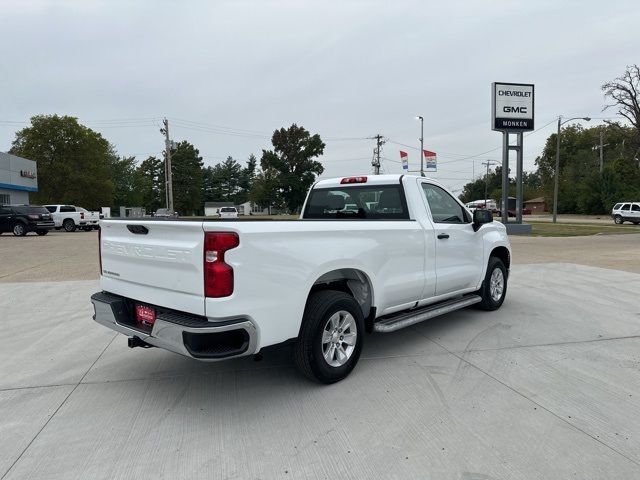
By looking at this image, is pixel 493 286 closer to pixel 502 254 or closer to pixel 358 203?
pixel 502 254

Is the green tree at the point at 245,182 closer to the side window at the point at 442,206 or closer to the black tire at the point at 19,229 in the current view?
the black tire at the point at 19,229

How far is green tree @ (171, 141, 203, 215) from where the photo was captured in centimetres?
9525

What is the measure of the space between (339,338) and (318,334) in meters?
0.39

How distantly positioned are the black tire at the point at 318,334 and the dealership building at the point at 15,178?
Result: 39891 millimetres

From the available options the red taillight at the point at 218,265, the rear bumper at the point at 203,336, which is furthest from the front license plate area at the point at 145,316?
the red taillight at the point at 218,265

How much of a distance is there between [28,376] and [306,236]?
120 inches

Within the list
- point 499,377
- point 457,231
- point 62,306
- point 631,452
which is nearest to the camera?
point 631,452

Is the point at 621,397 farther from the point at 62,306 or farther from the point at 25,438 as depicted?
the point at 62,306

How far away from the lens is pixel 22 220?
2500 centimetres

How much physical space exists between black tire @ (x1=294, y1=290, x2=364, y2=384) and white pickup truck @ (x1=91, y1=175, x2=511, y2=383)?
0.03ft

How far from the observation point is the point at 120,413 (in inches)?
144

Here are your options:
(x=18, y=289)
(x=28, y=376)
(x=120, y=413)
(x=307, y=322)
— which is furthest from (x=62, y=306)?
(x=307, y=322)

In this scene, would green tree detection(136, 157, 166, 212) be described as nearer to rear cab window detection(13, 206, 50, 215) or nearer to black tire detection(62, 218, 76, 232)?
black tire detection(62, 218, 76, 232)

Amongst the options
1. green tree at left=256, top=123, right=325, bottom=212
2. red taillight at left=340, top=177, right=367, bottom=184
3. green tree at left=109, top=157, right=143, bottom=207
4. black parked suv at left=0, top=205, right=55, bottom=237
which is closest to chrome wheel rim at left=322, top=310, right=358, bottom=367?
red taillight at left=340, top=177, right=367, bottom=184
